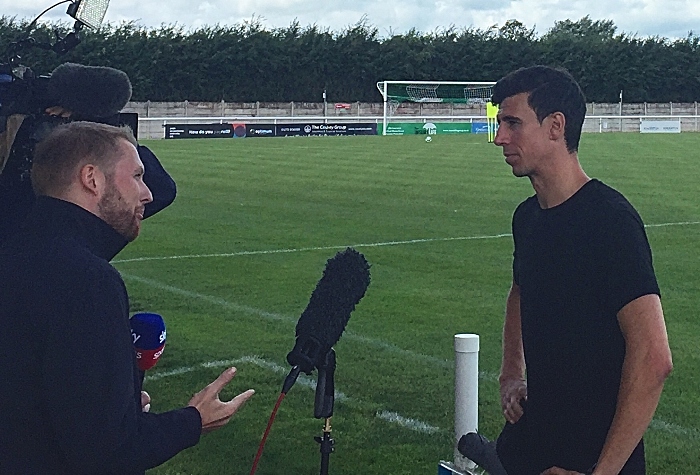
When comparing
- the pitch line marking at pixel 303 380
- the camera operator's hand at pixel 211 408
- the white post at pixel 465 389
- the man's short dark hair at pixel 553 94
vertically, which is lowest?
the pitch line marking at pixel 303 380

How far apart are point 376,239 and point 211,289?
3817 mm

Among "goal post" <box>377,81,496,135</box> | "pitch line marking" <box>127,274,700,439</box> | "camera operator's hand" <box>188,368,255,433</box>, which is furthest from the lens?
"goal post" <box>377,81,496,135</box>

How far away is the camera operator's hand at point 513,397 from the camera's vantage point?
146 inches

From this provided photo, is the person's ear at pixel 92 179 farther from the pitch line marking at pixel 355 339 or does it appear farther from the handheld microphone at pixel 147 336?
the pitch line marking at pixel 355 339

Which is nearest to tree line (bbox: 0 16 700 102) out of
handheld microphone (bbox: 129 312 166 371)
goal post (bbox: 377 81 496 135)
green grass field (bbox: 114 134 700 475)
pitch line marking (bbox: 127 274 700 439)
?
goal post (bbox: 377 81 496 135)

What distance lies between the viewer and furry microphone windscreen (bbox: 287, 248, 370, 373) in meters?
3.10

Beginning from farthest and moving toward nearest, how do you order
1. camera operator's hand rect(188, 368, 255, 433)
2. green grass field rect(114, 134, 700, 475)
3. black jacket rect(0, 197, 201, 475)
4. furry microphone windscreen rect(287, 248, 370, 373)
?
1. green grass field rect(114, 134, 700, 475)
2. furry microphone windscreen rect(287, 248, 370, 373)
3. camera operator's hand rect(188, 368, 255, 433)
4. black jacket rect(0, 197, 201, 475)

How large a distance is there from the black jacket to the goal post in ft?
192

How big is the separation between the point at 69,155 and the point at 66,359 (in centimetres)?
57

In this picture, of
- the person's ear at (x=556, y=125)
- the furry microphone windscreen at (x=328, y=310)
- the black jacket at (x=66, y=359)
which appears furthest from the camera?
the person's ear at (x=556, y=125)

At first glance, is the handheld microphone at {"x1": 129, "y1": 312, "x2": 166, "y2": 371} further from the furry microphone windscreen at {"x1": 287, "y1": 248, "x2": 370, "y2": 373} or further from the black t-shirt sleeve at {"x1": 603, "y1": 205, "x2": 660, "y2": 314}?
the black t-shirt sleeve at {"x1": 603, "y1": 205, "x2": 660, "y2": 314}

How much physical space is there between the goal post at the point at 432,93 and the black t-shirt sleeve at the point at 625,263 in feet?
190

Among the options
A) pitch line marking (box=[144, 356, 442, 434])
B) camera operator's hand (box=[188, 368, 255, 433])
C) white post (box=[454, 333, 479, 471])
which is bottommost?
pitch line marking (box=[144, 356, 442, 434])

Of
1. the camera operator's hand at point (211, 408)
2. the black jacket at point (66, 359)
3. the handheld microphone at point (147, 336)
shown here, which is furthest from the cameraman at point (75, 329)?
the handheld microphone at point (147, 336)
